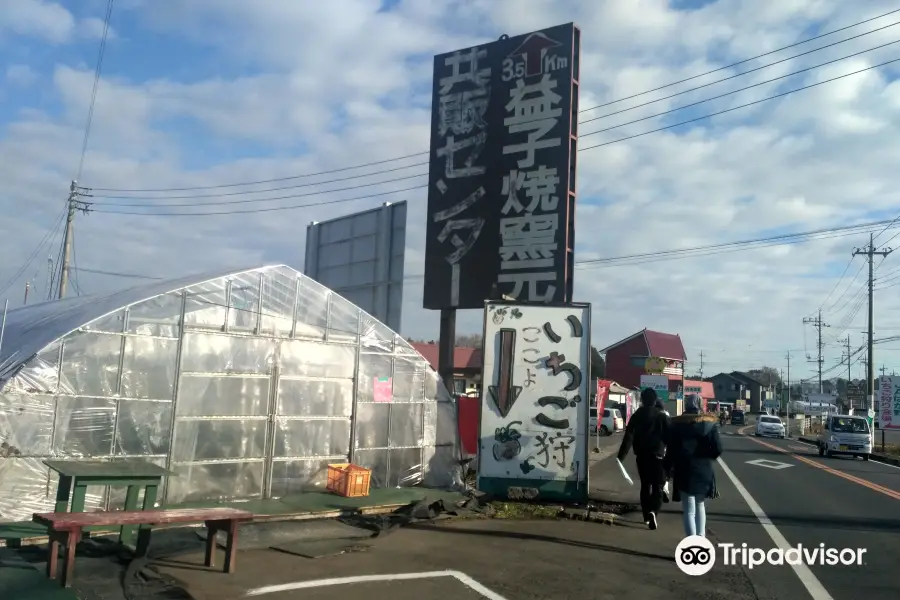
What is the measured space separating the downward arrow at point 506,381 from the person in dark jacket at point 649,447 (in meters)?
2.59

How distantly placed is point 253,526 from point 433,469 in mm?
5081

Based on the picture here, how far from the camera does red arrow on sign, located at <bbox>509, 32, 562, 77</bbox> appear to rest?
16.3 metres

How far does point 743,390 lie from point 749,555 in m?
114

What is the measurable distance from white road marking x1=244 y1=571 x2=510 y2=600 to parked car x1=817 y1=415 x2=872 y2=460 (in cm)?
2778

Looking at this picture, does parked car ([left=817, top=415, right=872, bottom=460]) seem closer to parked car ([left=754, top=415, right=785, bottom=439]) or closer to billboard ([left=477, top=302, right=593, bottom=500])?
parked car ([left=754, top=415, right=785, bottom=439])

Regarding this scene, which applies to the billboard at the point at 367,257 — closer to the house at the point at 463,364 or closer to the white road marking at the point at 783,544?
the white road marking at the point at 783,544

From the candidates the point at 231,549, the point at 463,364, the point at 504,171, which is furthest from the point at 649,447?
the point at 463,364

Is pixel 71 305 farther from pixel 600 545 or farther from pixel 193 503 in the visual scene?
pixel 600 545

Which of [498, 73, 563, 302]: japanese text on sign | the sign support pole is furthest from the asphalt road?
the sign support pole

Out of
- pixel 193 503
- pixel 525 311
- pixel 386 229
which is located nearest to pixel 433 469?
pixel 525 311

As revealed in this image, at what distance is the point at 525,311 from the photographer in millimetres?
12383

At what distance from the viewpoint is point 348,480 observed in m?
11.9

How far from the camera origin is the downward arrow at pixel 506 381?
40.2 ft

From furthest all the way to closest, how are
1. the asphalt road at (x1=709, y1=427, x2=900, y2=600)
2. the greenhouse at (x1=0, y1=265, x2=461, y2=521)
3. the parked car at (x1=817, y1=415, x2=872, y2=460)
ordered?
the parked car at (x1=817, y1=415, x2=872, y2=460)
the greenhouse at (x1=0, y1=265, x2=461, y2=521)
the asphalt road at (x1=709, y1=427, x2=900, y2=600)
